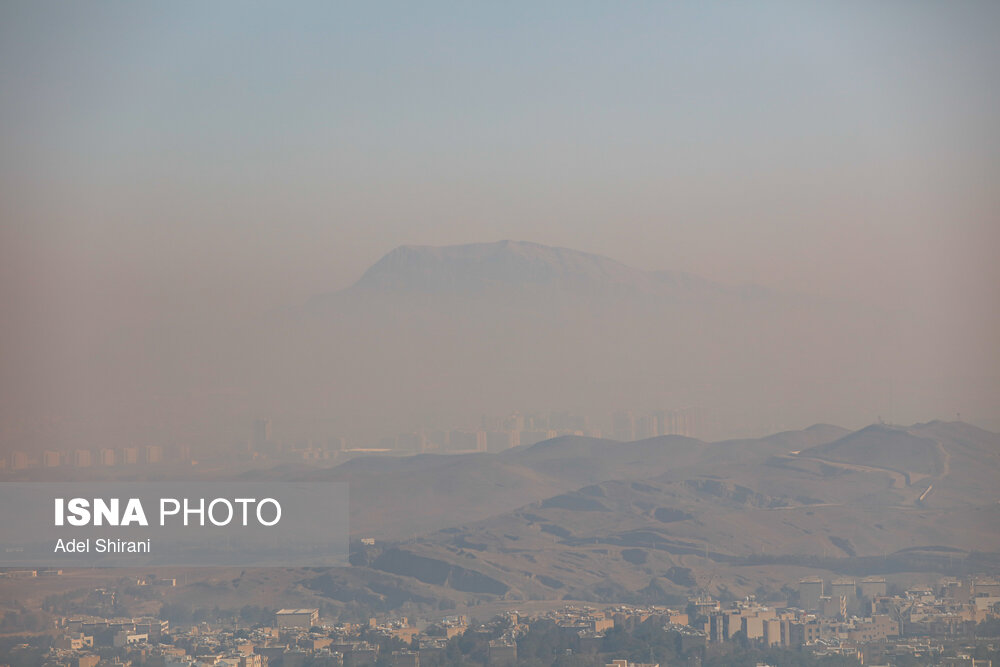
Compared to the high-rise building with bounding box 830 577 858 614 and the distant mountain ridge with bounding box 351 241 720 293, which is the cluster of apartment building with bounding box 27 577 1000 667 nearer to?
the high-rise building with bounding box 830 577 858 614

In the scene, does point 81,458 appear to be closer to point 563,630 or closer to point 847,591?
point 563,630

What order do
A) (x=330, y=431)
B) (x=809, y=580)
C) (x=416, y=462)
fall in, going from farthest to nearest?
(x=416, y=462), (x=330, y=431), (x=809, y=580)

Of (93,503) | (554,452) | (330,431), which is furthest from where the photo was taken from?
(554,452)

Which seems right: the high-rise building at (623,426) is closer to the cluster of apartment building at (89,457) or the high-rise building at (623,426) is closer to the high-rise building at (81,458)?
the cluster of apartment building at (89,457)

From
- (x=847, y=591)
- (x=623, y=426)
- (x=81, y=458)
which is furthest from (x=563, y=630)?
(x=623, y=426)

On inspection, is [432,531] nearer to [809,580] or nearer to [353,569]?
[353,569]

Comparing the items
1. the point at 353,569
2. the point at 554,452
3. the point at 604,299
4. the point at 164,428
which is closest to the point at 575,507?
the point at 554,452

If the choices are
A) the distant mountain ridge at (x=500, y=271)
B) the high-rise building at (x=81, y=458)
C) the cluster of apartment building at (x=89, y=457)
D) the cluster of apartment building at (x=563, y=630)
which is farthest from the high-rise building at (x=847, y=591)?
the high-rise building at (x=81, y=458)

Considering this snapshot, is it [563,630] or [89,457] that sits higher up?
[89,457]
